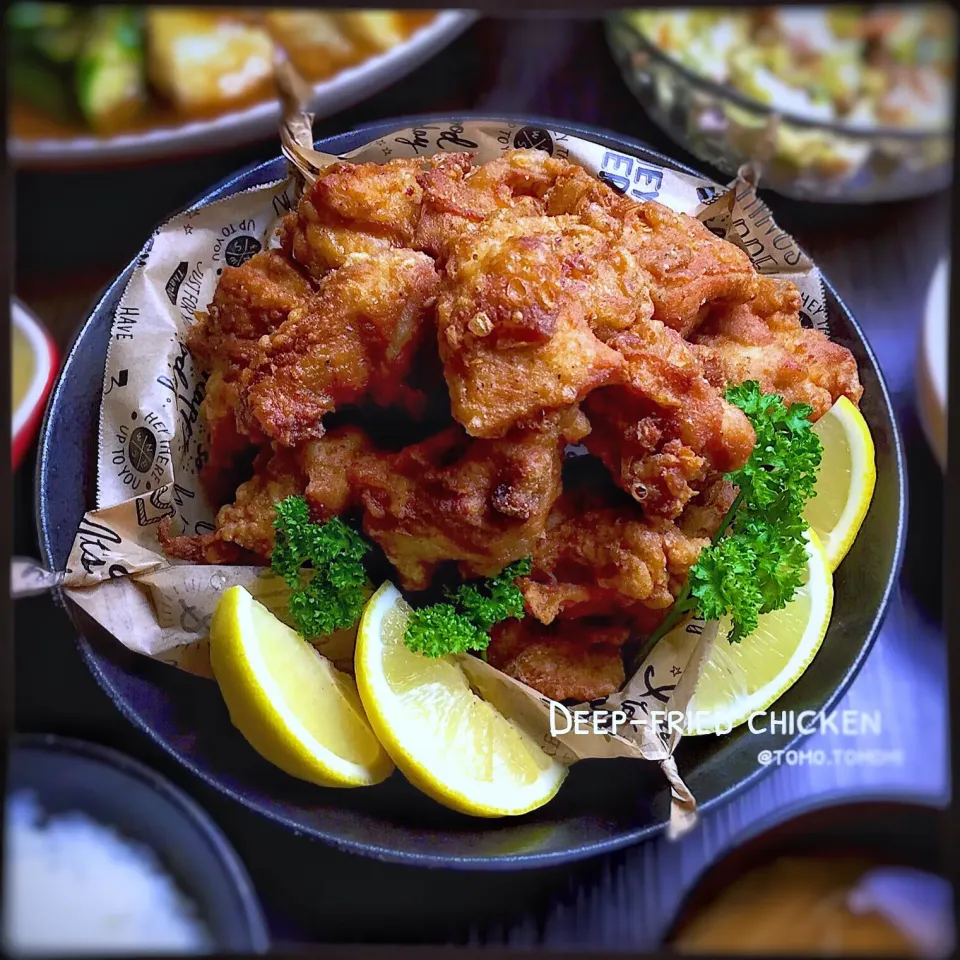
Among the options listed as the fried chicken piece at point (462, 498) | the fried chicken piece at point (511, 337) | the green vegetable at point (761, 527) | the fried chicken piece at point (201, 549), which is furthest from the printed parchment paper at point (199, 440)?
the fried chicken piece at point (511, 337)

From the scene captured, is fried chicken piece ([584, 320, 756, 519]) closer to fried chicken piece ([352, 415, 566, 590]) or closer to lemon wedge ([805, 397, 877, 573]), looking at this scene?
fried chicken piece ([352, 415, 566, 590])

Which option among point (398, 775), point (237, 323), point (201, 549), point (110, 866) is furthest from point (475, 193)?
point (110, 866)

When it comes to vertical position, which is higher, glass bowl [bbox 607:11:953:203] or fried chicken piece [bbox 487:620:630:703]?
glass bowl [bbox 607:11:953:203]

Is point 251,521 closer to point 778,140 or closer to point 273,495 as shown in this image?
point 273,495

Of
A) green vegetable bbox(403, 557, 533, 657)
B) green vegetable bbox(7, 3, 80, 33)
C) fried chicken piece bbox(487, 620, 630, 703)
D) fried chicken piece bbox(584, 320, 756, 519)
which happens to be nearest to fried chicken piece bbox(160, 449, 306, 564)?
green vegetable bbox(403, 557, 533, 657)

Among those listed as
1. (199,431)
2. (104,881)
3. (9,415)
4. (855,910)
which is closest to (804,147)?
(199,431)

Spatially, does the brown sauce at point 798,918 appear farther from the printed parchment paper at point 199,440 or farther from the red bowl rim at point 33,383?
the red bowl rim at point 33,383

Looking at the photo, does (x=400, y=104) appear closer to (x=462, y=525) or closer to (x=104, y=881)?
(x=462, y=525)
